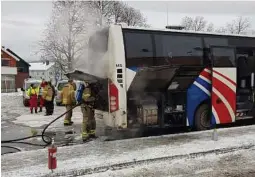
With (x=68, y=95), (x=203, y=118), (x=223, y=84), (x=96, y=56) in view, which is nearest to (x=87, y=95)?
(x=96, y=56)

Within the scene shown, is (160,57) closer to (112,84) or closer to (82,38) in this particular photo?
(112,84)

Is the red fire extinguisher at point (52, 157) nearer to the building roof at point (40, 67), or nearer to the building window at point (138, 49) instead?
the building window at point (138, 49)

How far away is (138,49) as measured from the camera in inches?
363

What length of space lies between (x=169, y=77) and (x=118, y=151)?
8.33 ft

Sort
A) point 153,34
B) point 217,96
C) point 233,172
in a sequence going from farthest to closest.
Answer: point 217,96
point 153,34
point 233,172

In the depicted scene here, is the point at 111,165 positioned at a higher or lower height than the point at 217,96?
lower

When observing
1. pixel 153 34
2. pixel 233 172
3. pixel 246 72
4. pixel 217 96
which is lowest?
pixel 233 172

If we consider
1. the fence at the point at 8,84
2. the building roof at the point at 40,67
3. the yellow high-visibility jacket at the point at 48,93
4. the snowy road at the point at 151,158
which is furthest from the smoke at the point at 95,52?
the building roof at the point at 40,67

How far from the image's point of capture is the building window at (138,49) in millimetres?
9055

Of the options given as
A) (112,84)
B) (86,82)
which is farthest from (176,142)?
(86,82)

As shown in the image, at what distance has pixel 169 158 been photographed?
7031 mm

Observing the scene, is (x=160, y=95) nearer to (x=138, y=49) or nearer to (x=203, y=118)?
(x=138, y=49)

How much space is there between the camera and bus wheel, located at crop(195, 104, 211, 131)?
10258 millimetres

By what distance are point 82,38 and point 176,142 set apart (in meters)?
4.52
